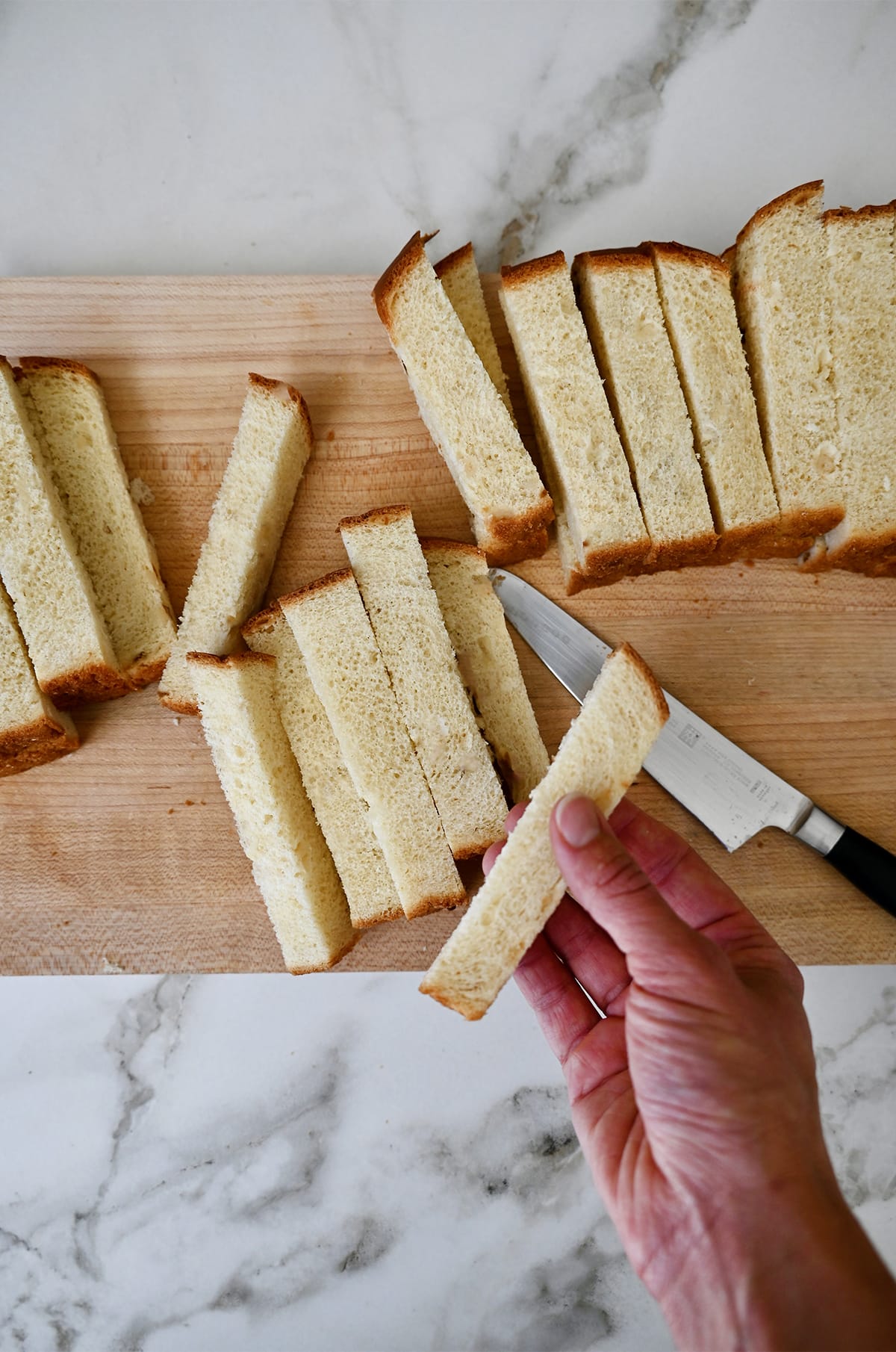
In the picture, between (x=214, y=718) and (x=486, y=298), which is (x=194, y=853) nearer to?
(x=214, y=718)

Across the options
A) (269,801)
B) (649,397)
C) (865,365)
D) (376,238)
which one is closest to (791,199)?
(865,365)

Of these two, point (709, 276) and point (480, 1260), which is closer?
point (709, 276)

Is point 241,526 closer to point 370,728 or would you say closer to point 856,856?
point 370,728

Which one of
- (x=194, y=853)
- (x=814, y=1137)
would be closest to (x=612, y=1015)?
(x=814, y=1137)

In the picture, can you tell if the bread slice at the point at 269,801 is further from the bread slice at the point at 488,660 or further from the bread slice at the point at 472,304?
the bread slice at the point at 472,304

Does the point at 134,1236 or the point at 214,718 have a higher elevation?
the point at 214,718

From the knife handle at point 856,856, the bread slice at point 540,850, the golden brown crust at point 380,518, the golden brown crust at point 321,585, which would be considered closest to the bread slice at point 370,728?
the golden brown crust at point 321,585
